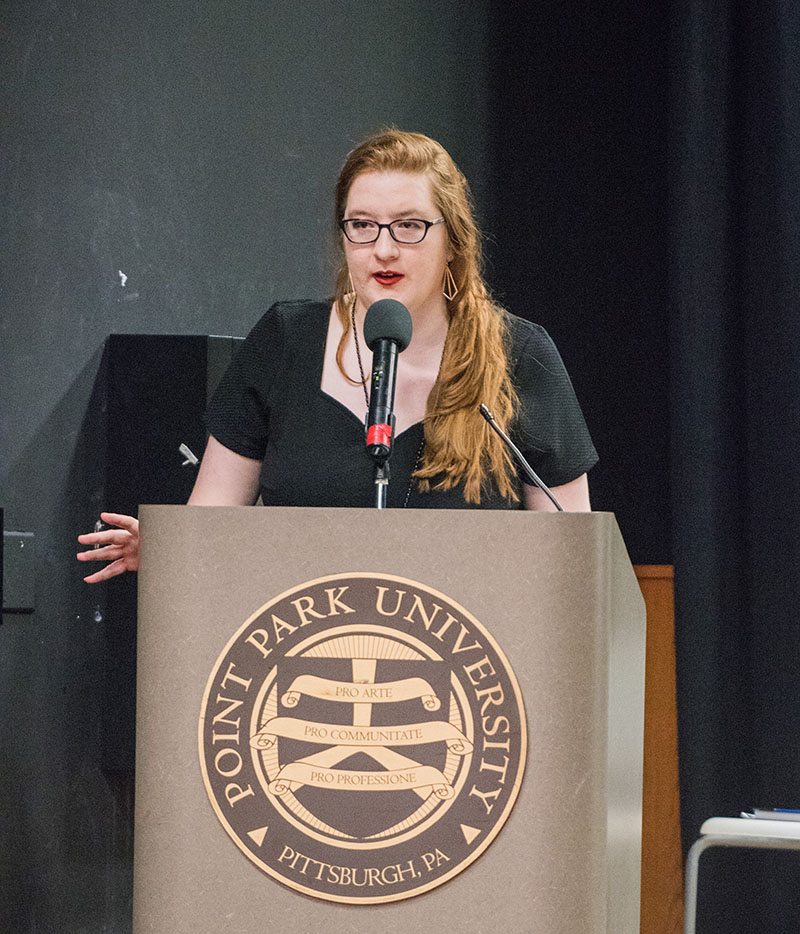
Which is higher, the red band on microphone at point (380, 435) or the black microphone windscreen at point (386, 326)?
the black microphone windscreen at point (386, 326)

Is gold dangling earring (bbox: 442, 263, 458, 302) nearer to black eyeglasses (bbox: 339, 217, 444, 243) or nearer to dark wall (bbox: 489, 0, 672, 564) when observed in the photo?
black eyeglasses (bbox: 339, 217, 444, 243)

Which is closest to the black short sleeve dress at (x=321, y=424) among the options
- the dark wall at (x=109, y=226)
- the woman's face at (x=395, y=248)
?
the woman's face at (x=395, y=248)

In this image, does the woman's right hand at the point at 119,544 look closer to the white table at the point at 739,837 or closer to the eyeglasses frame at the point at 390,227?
the eyeglasses frame at the point at 390,227

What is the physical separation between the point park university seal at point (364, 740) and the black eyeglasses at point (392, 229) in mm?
617

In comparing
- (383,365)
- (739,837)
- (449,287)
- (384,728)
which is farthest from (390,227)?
(739,837)

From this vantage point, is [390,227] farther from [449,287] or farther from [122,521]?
[122,521]

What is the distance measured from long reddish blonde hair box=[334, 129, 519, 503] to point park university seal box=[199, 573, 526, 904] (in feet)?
1.36

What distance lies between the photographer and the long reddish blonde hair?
4.07 ft

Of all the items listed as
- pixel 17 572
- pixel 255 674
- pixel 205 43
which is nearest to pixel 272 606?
Answer: pixel 255 674

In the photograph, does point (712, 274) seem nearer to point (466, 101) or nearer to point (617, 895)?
point (466, 101)

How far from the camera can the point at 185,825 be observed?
32.8 inches

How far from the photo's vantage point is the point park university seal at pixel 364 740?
812 millimetres

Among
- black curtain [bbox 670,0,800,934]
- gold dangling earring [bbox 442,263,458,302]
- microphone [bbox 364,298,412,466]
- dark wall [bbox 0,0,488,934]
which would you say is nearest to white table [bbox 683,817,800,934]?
black curtain [bbox 670,0,800,934]

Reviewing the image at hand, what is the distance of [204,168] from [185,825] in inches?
70.0
